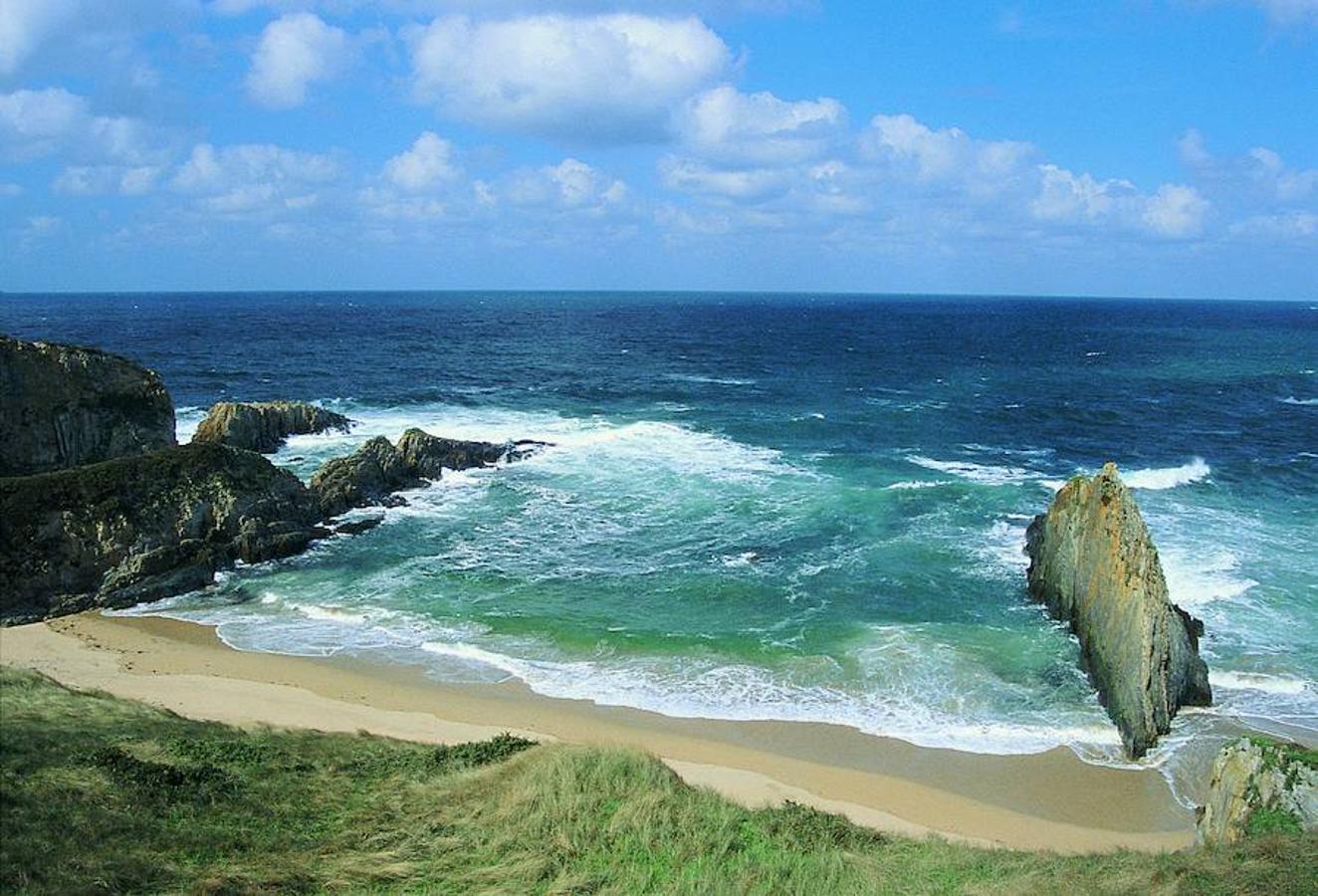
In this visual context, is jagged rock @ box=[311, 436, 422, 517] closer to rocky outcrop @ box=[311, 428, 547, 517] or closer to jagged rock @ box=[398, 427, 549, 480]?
rocky outcrop @ box=[311, 428, 547, 517]

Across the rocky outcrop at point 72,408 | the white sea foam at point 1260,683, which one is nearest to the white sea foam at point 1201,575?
the white sea foam at point 1260,683

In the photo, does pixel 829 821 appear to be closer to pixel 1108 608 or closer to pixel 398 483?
pixel 1108 608

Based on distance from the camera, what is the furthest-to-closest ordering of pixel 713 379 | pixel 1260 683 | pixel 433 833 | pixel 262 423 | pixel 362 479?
pixel 713 379, pixel 262 423, pixel 362 479, pixel 1260 683, pixel 433 833

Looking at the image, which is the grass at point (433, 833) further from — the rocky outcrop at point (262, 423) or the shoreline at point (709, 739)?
the rocky outcrop at point (262, 423)

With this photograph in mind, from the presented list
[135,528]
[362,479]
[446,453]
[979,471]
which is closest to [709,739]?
[135,528]

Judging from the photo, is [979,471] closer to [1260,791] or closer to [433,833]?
[1260,791]
